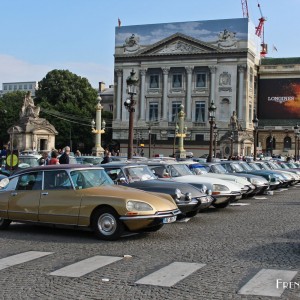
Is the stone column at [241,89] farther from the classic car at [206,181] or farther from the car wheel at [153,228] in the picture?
the car wheel at [153,228]

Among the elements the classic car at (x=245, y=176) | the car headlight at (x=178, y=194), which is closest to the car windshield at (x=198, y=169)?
the classic car at (x=245, y=176)

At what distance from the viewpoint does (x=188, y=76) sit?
102m

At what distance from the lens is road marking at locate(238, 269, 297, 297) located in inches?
278

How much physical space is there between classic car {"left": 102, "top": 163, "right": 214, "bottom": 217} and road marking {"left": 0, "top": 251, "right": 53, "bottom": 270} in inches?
168

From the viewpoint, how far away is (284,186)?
29562 millimetres

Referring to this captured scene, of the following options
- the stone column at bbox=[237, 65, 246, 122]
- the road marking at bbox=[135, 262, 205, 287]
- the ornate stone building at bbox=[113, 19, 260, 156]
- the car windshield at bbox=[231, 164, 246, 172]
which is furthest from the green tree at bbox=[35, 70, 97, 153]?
the road marking at bbox=[135, 262, 205, 287]

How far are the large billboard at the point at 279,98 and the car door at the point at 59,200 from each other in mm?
93439

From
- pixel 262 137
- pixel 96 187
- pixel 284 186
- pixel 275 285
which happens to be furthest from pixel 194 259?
pixel 262 137

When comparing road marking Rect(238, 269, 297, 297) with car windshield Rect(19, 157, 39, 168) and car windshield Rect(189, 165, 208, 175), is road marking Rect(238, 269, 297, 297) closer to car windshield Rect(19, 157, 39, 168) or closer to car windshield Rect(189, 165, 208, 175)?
car windshield Rect(189, 165, 208, 175)

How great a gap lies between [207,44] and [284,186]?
73337mm

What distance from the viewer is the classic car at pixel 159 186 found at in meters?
13.6

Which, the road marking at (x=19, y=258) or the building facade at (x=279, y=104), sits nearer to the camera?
the road marking at (x=19, y=258)

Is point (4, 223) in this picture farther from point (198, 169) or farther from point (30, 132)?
point (30, 132)

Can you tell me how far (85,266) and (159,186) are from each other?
5.37 metres
